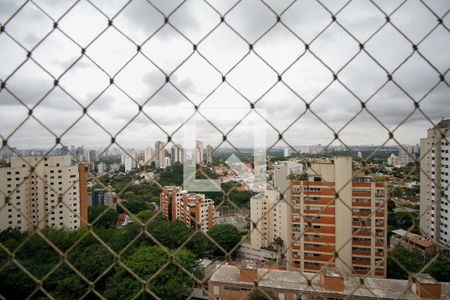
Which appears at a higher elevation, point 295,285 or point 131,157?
point 131,157

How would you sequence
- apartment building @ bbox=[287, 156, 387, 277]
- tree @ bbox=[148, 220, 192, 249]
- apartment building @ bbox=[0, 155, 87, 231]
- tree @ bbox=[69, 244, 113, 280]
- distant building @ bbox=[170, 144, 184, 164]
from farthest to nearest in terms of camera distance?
tree @ bbox=[148, 220, 192, 249]
tree @ bbox=[69, 244, 113, 280]
apartment building @ bbox=[287, 156, 387, 277]
apartment building @ bbox=[0, 155, 87, 231]
distant building @ bbox=[170, 144, 184, 164]

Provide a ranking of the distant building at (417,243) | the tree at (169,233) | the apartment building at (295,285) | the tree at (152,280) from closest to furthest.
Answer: the apartment building at (295,285) → the tree at (152,280) → the tree at (169,233) → the distant building at (417,243)

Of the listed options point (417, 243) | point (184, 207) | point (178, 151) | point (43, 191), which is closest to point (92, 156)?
point (178, 151)

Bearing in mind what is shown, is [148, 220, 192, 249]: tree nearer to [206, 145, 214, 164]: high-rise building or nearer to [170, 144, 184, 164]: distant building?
[170, 144, 184, 164]: distant building

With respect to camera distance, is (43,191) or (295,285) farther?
(43,191)

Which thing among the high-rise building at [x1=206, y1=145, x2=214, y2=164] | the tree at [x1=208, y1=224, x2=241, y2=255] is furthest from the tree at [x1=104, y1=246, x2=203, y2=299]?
the high-rise building at [x1=206, y1=145, x2=214, y2=164]

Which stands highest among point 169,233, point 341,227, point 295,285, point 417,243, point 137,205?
point 341,227

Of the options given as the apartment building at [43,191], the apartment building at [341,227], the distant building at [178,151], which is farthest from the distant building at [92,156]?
the apartment building at [341,227]

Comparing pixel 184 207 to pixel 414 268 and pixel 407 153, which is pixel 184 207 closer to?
pixel 414 268

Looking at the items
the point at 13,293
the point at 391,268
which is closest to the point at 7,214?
the point at 13,293

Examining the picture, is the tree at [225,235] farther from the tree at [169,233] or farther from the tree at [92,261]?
the tree at [92,261]

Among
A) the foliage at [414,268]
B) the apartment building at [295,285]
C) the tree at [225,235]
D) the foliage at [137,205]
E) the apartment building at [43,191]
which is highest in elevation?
the apartment building at [43,191]

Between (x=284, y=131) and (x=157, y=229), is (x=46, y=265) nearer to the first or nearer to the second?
(x=157, y=229)
